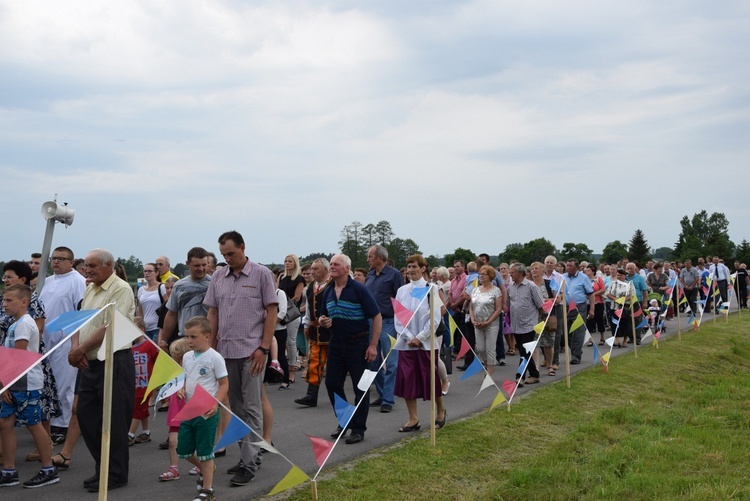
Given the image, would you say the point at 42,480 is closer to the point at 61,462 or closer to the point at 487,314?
the point at 61,462

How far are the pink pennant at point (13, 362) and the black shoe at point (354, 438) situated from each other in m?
3.98

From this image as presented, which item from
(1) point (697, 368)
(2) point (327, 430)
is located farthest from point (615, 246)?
(2) point (327, 430)

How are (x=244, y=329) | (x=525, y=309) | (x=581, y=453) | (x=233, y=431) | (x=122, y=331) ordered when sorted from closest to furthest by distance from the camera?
(x=122, y=331)
(x=233, y=431)
(x=244, y=329)
(x=581, y=453)
(x=525, y=309)

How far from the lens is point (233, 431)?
17.6 ft

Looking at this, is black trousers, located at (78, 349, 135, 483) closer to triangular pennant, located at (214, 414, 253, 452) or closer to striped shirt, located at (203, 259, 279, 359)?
striped shirt, located at (203, 259, 279, 359)

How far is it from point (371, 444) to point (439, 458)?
910mm

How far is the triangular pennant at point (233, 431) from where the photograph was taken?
5.32m

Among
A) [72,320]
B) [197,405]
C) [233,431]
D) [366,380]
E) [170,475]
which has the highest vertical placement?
[72,320]

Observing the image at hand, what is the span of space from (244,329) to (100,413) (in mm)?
1407

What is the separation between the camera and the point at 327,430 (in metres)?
8.28

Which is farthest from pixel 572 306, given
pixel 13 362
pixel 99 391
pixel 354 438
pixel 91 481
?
pixel 13 362

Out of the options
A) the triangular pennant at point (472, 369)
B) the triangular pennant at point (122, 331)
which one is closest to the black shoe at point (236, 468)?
the triangular pennant at point (122, 331)

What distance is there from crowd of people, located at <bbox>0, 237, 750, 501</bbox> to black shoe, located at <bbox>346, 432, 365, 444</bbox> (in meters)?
0.01

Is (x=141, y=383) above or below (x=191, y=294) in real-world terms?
Result: below
